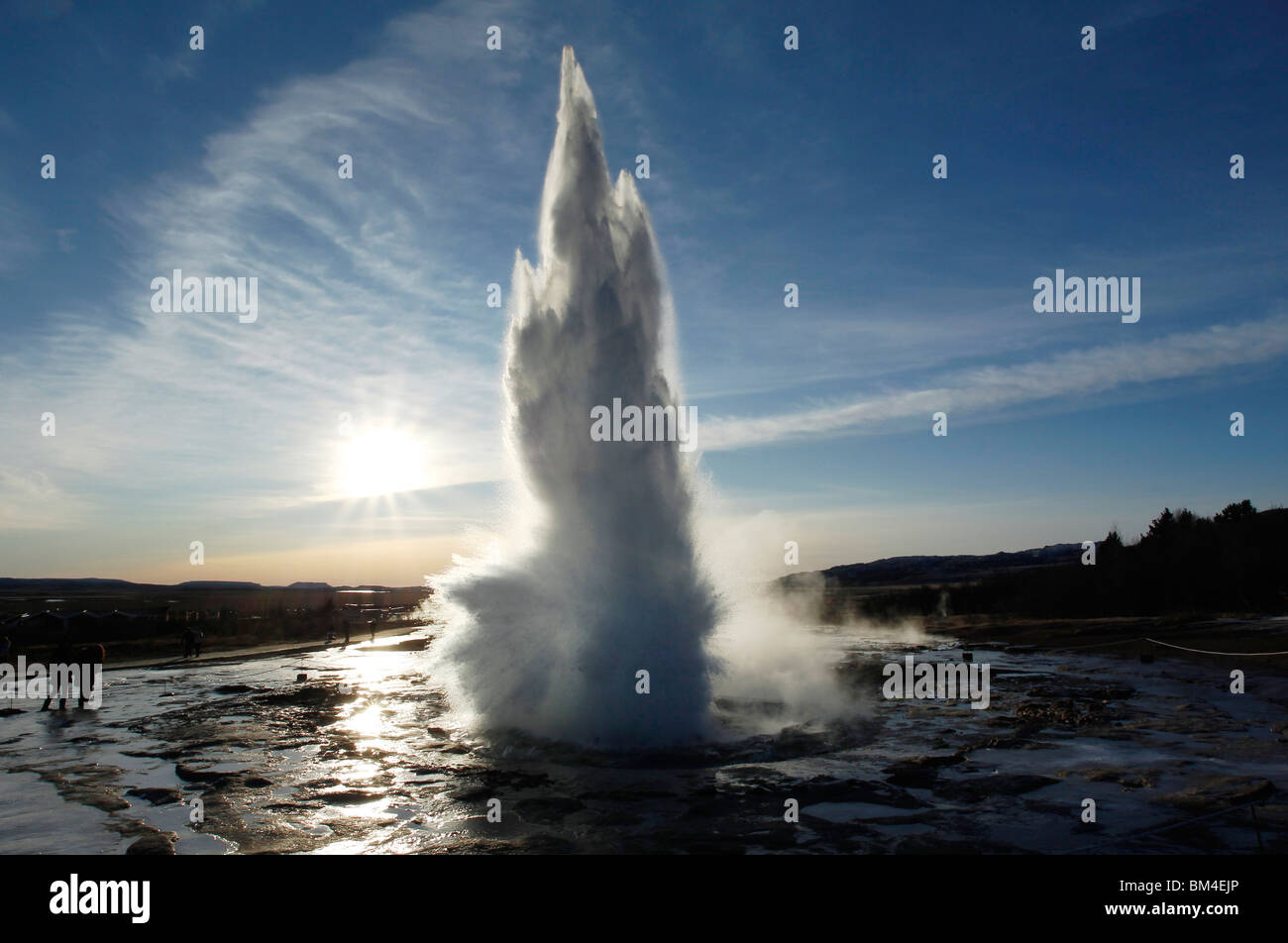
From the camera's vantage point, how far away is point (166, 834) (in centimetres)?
977

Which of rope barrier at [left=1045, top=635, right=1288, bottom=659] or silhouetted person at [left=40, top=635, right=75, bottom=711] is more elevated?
silhouetted person at [left=40, top=635, right=75, bottom=711]

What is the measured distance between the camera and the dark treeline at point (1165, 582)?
176 feet

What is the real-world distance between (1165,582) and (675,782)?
59816mm

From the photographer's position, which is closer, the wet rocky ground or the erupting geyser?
the wet rocky ground

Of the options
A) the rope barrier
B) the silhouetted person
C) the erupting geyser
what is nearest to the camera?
the erupting geyser

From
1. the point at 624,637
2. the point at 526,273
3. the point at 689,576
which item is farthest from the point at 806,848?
the point at 526,273

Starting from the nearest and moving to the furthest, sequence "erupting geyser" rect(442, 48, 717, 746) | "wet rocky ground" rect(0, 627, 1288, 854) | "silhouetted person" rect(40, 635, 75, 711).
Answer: "wet rocky ground" rect(0, 627, 1288, 854) → "erupting geyser" rect(442, 48, 717, 746) → "silhouetted person" rect(40, 635, 75, 711)

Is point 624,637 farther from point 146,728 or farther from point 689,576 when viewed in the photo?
point 146,728

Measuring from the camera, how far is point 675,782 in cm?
1213

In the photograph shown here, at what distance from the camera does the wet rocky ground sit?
942cm

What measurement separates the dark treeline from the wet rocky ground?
1501 inches

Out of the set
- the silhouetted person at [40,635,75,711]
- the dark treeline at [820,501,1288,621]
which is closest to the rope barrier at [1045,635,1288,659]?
the dark treeline at [820,501,1288,621]

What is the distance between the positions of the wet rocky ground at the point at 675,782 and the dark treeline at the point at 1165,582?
38127 mm

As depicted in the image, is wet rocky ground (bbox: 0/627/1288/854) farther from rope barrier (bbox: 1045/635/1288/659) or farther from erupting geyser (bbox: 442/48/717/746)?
rope barrier (bbox: 1045/635/1288/659)
